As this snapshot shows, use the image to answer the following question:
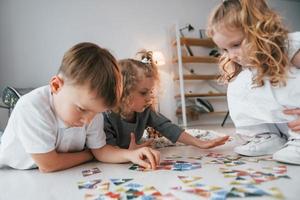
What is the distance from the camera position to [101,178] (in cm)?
89

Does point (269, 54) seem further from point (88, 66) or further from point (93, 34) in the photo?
point (93, 34)

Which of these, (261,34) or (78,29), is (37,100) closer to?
(261,34)

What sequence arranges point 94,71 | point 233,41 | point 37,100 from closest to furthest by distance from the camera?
point 94,71, point 37,100, point 233,41

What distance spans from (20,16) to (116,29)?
49.7 inches

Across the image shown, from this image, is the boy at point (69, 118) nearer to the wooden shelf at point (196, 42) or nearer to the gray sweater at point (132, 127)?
the gray sweater at point (132, 127)

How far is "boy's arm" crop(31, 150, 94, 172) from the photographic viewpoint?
972 mm

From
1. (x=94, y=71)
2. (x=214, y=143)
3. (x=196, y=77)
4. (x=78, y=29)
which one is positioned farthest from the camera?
(x=196, y=77)

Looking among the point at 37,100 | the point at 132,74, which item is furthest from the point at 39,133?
the point at 132,74

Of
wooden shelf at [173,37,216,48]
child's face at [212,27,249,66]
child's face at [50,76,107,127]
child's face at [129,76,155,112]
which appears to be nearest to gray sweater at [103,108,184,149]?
child's face at [129,76,155,112]

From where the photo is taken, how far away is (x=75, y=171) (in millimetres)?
1031

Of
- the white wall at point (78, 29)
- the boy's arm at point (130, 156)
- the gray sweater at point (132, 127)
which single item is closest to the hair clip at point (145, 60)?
the gray sweater at point (132, 127)

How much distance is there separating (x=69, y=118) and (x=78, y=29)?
315cm

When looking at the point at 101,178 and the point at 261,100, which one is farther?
the point at 261,100

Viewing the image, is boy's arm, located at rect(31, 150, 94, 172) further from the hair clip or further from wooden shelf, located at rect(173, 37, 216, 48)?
wooden shelf, located at rect(173, 37, 216, 48)
